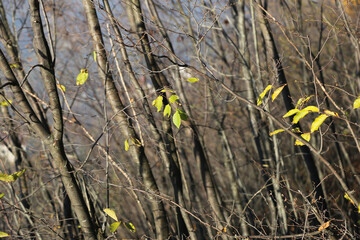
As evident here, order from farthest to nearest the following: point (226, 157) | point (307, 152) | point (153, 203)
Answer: point (226, 157) < point (307, 152) < point (153, 203)

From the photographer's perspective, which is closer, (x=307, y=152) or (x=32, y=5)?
(x=32, y=5)

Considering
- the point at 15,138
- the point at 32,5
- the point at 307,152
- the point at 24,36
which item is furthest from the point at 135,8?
the point at 24,36

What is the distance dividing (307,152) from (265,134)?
55.2 inches

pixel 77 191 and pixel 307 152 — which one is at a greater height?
pixel 77 191

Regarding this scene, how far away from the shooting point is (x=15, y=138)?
6.61 metres

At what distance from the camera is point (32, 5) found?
3.34 meters

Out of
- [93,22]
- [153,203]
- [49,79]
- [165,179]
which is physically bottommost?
[165,179]

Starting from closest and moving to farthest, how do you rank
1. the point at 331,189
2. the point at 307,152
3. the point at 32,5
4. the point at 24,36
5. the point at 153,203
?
the point at 32,5
the point at 153,203
the point at 307,152
the point at 24,36
the point at 331,189

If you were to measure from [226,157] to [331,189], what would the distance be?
5.48 metres

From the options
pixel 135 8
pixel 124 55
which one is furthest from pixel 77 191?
pixel 135 8

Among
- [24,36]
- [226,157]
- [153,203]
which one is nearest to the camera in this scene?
[153,203]

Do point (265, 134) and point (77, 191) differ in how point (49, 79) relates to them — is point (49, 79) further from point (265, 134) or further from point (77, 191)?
point (265, 134)

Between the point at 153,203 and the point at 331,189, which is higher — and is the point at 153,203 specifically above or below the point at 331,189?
above

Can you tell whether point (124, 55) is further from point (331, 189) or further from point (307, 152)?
point (331, 189)
